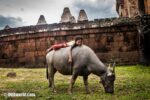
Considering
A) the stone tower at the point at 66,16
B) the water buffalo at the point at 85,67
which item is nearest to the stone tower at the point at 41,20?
the stone tower at the point at 66,16

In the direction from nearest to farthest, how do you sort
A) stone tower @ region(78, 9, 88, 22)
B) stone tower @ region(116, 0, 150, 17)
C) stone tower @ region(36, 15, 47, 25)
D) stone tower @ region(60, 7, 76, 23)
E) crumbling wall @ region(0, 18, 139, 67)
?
crumbling wall @ region(0, 18, 139, 67) → stone tower @ region(116, 0, 150, 17) → stone tower @ region(78, 9, 88, 22) → stone tower @ region(60, 7, 76, 23) → stone tower @ region(36, 15, 47, 25)

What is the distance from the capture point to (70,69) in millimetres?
11859

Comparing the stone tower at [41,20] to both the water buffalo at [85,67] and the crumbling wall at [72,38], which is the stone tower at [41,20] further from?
the water buffalo at [85,67]

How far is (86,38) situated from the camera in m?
23.9

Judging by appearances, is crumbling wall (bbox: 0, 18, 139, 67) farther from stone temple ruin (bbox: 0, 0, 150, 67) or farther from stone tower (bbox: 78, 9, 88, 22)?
stone tower (bbox: 78, 9, 88, 22)

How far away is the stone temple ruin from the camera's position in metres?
22.4

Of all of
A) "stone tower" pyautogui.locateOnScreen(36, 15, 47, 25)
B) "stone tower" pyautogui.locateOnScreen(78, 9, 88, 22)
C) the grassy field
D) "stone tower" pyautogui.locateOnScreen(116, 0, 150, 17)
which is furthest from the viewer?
"stone tower" pyautogui.locateOnScreen(36, 15, 47, 25)

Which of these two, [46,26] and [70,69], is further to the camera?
[46,26]

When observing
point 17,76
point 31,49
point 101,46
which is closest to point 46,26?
point 31,49

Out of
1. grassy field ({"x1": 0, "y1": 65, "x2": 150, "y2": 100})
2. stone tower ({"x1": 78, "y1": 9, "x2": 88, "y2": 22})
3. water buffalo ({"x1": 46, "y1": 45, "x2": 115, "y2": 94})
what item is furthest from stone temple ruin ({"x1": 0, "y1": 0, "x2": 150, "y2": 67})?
water buffalo ({"x1": 46, "y1": 45, "x2": 115, "y2": 94})

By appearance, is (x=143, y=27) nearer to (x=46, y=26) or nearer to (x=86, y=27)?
(x=86, y=27)

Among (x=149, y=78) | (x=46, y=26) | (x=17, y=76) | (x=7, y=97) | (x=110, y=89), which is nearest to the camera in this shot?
(x=7, y=97)

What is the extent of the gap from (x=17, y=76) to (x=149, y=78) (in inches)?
296

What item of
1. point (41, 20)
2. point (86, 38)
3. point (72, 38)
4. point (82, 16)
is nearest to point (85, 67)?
point (86, 38)
